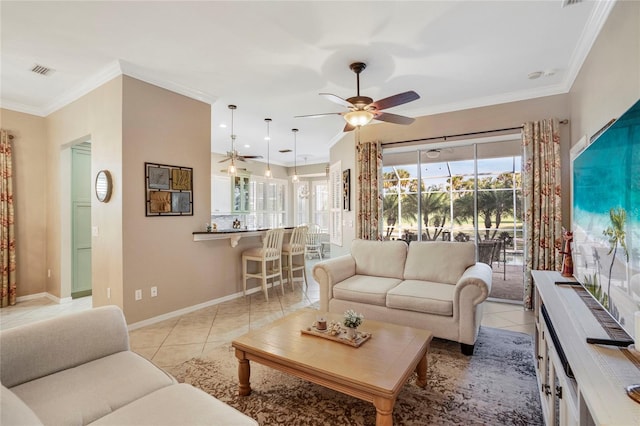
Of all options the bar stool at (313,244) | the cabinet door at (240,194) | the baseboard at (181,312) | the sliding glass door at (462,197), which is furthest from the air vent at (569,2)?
the bar stool at (313,244)

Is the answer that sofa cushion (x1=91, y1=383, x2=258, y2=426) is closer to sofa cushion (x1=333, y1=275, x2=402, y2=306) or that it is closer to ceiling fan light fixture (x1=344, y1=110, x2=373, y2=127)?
sofa cushion (x1=333, y1=275, x2=402, y2=306)

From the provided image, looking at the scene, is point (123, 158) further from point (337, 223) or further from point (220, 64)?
point (337, 223)

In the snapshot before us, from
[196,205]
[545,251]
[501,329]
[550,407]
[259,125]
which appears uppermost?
[259,125]

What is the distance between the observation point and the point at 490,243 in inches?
186

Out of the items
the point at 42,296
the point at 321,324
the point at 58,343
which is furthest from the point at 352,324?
the point at 42,296

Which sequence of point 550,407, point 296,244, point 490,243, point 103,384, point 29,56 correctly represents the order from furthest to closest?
point 296,244, point 490,243, point 29,56, point 550,407, point 103,384

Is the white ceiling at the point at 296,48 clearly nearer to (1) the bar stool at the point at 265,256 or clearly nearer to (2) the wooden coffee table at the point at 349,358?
(1) the bar stool at the point at 265,256

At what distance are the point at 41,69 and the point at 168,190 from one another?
1854 millimetres

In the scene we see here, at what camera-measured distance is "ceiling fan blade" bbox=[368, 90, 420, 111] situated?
2877 mm

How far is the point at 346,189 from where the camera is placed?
572 centimetres

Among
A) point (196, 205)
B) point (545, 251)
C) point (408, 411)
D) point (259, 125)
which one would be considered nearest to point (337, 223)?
point (259, 125)

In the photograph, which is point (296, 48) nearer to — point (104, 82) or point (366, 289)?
point (104, 82)

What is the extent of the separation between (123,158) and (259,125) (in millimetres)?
2616

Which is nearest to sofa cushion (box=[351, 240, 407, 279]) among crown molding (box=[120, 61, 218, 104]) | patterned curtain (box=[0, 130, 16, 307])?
crown molding (box=[120, 61, 218, 104])
